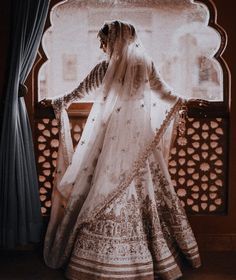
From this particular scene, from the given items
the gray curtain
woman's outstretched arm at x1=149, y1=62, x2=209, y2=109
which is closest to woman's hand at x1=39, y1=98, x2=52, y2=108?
the gray curtain

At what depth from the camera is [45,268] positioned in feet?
10.3

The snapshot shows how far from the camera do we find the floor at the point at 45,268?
117 inches

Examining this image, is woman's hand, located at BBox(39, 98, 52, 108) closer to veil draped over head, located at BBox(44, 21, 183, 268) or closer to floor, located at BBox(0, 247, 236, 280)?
veil draped over head, located at BBox(44, 21, 183, 268)

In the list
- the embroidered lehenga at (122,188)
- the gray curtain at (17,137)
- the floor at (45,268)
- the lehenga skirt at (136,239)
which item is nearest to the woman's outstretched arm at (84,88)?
the embroidered lehenga at (122,188)

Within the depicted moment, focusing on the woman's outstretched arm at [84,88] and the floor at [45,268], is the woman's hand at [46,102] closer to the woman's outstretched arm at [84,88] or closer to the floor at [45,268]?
the woman's outstretched arm at [84,88]

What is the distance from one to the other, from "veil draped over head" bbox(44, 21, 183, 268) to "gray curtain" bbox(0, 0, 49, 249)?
0.22 metres

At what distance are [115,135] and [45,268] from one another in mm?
1002

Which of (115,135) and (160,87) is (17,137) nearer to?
(115,135)

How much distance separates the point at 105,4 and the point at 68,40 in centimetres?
37

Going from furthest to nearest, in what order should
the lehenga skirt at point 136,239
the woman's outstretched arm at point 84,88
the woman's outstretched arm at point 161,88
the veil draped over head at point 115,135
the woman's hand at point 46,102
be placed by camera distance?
1. the woman's hand at point 46,102
2. the woman's outstretched arm at point 84,88
3. the woman's outstretched arm at point 161,88
4. the veil draped over head at point 115,135
5. the lehenga skirt at point 136,239

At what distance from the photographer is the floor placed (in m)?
2.98

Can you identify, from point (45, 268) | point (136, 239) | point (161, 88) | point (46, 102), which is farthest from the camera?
point (46, 102)

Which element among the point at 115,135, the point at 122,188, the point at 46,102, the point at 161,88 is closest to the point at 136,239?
the point at 122,188

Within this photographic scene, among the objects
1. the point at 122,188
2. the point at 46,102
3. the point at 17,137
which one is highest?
the point at 46,102
